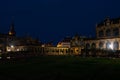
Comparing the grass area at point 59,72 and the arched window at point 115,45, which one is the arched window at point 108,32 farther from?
the grass area at point 59,72

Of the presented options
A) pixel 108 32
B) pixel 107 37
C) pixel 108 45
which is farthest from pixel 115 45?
pixel 108 32

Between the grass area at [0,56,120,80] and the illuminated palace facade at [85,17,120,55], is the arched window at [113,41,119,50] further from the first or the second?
the grass area at [0,56,120,80]

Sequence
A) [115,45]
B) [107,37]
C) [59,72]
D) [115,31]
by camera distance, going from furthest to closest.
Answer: [107,37] → [115,31] → [115,45] → [59,72]

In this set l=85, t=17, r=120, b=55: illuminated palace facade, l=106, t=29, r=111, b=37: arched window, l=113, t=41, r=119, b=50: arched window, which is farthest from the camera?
l=106, t=29, r=111, b=37: arched window

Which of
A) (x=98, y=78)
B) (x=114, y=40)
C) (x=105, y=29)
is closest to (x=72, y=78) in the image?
(x=98, y=78)

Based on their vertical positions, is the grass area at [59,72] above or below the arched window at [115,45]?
below

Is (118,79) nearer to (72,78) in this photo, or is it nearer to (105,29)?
(72,78)

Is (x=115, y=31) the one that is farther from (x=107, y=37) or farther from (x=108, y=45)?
(x=108, y=45)

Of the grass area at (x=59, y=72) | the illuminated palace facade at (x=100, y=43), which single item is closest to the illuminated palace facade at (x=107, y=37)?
the illuminated palace facade at (x=100, y=43)

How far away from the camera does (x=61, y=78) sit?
20.5 meters

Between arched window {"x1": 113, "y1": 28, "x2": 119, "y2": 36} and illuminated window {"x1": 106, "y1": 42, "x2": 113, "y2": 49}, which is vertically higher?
arched window {"x1": 113, "y1": 28, "x2": 119, "y2": 36}

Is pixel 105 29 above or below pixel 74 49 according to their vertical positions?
above

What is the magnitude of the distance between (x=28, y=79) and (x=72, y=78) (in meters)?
3.92

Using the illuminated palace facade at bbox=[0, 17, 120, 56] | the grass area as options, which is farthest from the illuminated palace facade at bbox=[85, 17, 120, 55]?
the grass area
